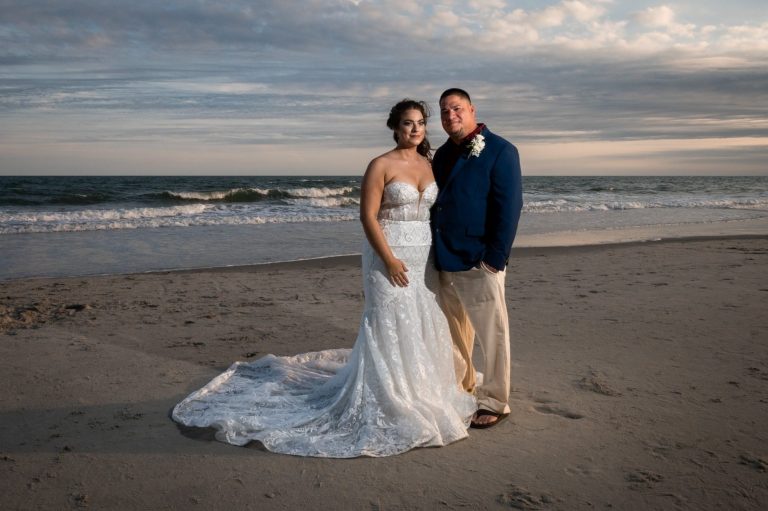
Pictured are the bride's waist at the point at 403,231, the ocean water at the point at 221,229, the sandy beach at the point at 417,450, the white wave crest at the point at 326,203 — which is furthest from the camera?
the white wave crest at the point at 326,203

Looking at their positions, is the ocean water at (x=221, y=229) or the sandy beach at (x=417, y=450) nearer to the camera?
the sandy beach at (x=417, y=450)

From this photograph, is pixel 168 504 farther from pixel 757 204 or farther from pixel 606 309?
pixel 757 204

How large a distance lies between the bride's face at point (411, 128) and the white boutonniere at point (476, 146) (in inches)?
11.4

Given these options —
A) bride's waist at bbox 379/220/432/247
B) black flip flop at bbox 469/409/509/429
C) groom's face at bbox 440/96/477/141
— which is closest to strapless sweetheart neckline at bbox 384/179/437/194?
bride's waist at bbox 379/220/432/247

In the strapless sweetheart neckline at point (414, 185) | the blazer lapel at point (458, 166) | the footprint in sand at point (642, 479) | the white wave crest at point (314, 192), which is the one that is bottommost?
the footprint in sand at point (642, 479)

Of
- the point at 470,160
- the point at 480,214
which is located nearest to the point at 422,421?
the point at 480,214

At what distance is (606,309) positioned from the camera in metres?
6.76

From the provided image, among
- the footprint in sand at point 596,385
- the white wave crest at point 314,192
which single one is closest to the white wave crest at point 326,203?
the white wave crest at point 314,192

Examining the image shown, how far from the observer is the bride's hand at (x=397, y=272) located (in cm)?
375

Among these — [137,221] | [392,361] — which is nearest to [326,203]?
[137,221]

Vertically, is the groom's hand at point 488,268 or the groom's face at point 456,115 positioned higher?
the groom's face at point 456,115

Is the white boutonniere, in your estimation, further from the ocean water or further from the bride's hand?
the ocean water

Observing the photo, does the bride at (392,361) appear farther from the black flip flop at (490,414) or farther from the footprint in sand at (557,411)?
the footprint in sand at (557,411)

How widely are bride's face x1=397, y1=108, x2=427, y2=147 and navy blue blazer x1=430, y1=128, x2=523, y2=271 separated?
270 mm
